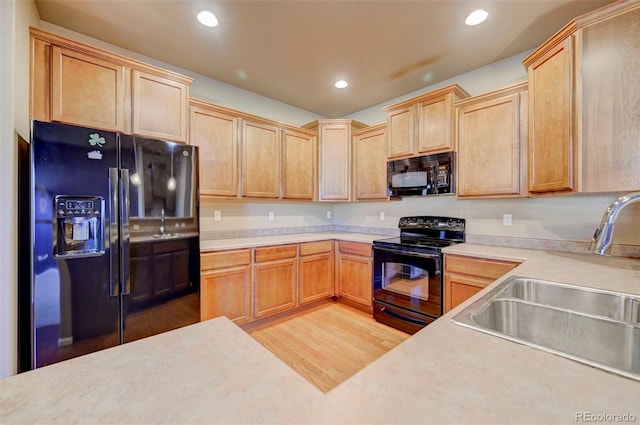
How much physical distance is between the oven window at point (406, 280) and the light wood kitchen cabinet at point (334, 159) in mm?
1172

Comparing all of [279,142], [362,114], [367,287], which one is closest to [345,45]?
[279,142]

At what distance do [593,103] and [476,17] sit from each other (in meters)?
1.04

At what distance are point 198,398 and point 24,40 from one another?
8.07ft

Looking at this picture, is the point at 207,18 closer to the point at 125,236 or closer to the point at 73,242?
the point at 125,236

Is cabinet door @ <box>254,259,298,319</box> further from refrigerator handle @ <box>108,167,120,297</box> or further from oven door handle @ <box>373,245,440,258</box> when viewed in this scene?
refrigerator handle @ <box>108,167,120,297</box>

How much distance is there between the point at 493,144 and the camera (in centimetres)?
237

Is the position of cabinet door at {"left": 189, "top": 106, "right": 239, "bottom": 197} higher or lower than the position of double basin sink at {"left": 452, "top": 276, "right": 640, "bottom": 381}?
higher

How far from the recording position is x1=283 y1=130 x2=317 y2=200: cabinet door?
328cm

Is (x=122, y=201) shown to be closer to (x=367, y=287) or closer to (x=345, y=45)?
(x=345, y=45)

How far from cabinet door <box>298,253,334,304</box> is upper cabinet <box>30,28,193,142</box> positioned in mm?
1884

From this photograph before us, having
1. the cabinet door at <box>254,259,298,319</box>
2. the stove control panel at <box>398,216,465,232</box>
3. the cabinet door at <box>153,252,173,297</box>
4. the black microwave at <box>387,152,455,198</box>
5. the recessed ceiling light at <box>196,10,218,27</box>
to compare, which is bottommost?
the cabinet door at <box>254,259,298,319</box>

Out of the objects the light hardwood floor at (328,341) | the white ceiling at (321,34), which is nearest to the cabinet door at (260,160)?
the white ceiling at (321,34)

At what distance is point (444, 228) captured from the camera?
115 inches
